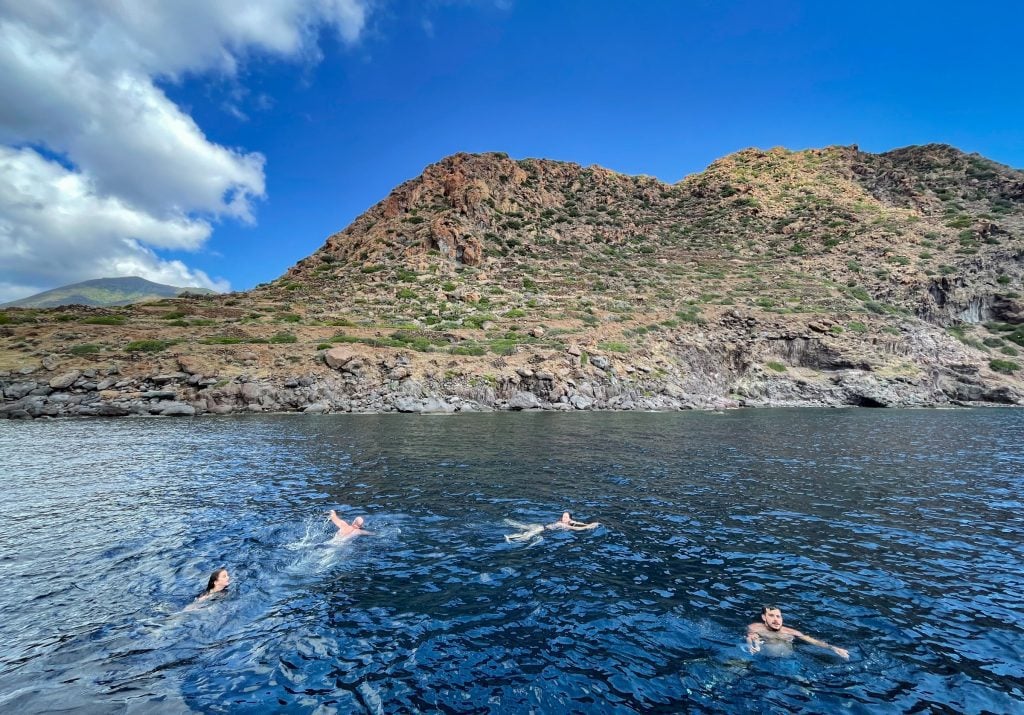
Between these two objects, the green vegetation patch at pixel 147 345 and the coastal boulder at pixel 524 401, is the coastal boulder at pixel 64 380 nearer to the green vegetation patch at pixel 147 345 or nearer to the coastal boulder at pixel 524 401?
the green vegetation patch at pixel 147 345

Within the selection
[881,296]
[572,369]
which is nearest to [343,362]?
[572,369]

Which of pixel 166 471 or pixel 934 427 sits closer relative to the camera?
pixel 166 471

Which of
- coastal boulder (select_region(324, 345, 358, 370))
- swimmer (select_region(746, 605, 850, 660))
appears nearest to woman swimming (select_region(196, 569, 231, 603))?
swimmer (select_region(746, 605, 850, 660))

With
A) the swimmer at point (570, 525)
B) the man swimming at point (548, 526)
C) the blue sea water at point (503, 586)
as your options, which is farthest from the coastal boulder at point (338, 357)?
the swimmer at point (570, 525)

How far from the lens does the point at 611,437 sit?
26219mm

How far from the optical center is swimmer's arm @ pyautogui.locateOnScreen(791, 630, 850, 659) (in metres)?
6.57

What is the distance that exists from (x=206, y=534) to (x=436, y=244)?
6279cm

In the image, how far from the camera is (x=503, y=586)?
8695 mm

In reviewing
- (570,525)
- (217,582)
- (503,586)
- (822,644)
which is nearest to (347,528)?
(217,582)

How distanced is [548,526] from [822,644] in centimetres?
619

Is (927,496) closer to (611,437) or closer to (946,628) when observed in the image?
(946,628)

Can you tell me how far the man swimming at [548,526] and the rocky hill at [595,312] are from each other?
2660 cm

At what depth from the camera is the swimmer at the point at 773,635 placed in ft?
22.1

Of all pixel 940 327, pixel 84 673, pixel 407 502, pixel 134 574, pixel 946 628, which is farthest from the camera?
pixel 940 327
